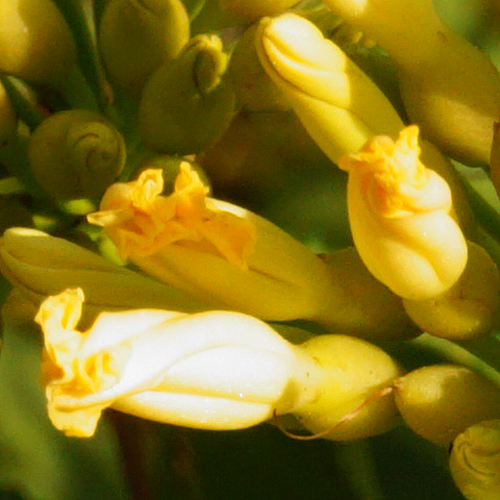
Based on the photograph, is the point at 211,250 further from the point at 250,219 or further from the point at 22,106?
the point at 22,106

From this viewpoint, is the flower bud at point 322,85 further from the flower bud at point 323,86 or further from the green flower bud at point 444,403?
the green flower bud at point 444,403

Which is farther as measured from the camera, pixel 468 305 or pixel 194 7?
pixel 194 7

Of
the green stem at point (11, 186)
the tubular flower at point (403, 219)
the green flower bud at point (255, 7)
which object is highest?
the tubular flower at point (403, 219)

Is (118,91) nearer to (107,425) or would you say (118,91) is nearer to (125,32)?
(125,32)

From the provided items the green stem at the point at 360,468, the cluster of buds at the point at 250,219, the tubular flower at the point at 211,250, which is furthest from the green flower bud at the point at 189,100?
the green stem at the point at 360,468

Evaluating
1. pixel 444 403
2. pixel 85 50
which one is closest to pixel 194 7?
pixel 85 50

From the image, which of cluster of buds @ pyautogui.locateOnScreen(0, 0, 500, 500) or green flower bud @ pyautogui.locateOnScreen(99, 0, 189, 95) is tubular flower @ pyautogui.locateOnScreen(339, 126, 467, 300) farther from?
green flower bud @ pyautogui.locateOnScreen(99, 0, 189, 95)

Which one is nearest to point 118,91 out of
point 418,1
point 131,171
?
point 131,171
